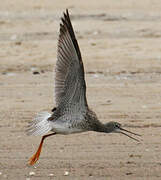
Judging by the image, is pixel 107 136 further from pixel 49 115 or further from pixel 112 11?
pixel 112 11

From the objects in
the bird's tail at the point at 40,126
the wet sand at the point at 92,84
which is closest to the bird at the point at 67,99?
the bird's tail at the point at 40,126

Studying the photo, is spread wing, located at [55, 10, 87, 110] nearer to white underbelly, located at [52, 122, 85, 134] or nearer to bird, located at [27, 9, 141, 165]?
bird, located at [27, 9, 141, 165]

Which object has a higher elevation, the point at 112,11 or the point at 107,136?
the point at 112,11

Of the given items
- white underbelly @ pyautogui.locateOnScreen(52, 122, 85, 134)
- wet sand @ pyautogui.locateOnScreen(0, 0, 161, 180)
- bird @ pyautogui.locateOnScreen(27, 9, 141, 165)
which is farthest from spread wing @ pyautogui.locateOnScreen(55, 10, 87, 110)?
wet sand @ pyautogui.locateOnScreen(0, 0, 161, 180)

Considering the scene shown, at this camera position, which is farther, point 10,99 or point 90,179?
point 10,99

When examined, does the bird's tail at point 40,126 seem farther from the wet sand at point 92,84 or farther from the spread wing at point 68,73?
the wet sand at point 92,84

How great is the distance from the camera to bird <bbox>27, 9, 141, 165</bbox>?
753cm

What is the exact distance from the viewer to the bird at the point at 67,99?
297 inches

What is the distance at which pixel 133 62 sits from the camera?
1398cm

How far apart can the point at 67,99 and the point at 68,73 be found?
29cm

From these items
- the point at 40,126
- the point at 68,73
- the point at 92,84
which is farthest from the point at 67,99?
the point at 92,84

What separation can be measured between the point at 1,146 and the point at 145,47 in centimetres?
688

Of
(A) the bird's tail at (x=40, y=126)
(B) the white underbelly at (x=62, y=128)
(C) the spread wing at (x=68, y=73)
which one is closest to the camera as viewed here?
(C) the spread wing at (x=68, y=73)

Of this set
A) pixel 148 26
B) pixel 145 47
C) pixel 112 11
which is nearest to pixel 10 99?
pixel 145 47
